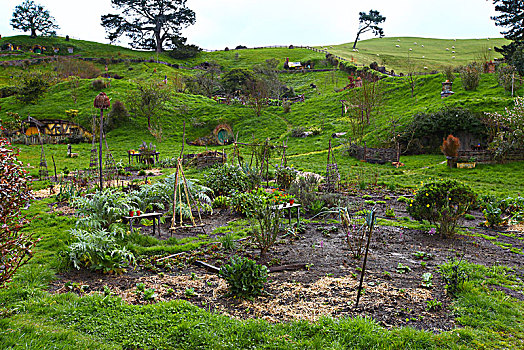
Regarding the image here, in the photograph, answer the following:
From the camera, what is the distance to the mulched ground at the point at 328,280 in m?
4.77

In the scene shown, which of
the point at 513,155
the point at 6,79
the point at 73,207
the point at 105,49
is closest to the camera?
the point at 73,207

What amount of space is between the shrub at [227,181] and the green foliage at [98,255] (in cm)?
583

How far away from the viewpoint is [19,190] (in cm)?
451

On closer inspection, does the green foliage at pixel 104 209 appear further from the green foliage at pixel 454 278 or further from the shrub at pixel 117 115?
the shrub at pixel 117 115

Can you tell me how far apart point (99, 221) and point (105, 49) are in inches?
2964

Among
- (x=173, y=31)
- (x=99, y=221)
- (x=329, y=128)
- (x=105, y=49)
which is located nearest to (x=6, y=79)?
(x=105, y=49)

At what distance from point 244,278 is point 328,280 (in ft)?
4.88

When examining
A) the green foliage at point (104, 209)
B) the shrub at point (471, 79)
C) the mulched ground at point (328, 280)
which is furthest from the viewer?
the shrub at point (471, 79)

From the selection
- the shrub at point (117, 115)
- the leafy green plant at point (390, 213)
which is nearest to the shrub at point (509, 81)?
the leafy green plant at point (390, 213)

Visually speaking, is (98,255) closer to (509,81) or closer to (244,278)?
(244,278)

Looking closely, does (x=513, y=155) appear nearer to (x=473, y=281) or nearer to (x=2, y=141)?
(x=473, y=281)

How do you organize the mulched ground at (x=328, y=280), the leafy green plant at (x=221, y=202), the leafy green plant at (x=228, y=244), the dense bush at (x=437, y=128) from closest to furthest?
the mulched ground at (x=328, y=280), the leafy green plant at (x=228, y=244), the leafy green plant at (x=221, y=202), the dense bush at (x=437, y=128)

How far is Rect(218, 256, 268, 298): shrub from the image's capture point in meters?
5.17

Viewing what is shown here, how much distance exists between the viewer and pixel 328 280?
5.73 meters
